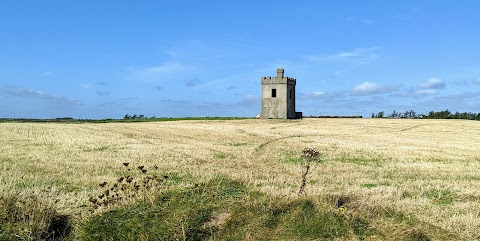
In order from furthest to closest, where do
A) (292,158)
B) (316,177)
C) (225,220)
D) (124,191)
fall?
(292,158)
(316,177)
(124,191)
(225,220)

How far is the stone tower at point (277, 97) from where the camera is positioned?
255 feet

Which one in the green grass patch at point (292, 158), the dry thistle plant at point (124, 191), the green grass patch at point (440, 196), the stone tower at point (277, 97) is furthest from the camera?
the stone tower at point (277, 97)

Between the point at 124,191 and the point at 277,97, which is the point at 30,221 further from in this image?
the point at 277,97

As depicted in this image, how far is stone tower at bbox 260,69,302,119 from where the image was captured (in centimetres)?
7788

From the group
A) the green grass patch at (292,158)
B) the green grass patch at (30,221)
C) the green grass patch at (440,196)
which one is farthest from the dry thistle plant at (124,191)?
the green grass patch at (292,158)

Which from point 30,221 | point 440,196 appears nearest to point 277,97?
point 440,196

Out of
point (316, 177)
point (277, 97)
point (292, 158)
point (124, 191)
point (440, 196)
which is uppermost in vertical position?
point (277, 97)

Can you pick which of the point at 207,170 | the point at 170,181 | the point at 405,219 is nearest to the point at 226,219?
the point at 405,219

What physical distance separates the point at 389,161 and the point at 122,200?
54.2ft

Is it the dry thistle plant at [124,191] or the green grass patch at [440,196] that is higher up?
the dry thistle plant at [124,191]

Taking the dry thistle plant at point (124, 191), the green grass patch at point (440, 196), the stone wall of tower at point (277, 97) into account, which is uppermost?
the stone wall of tower at point (277, 97)

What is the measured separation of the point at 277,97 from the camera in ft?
257

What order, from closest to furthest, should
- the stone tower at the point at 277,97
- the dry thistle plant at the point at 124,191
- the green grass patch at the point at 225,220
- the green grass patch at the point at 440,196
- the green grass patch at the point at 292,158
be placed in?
the green grass patch at the point at 225,220, the dry thistle plant at the point at 124,191, the green grass patch at the point at 440,196, the green grass patch at the point at 292,158, the stone tower at the point at 277,97

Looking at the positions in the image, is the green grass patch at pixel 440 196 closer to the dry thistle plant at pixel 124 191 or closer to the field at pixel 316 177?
the field at pixel 316 177
